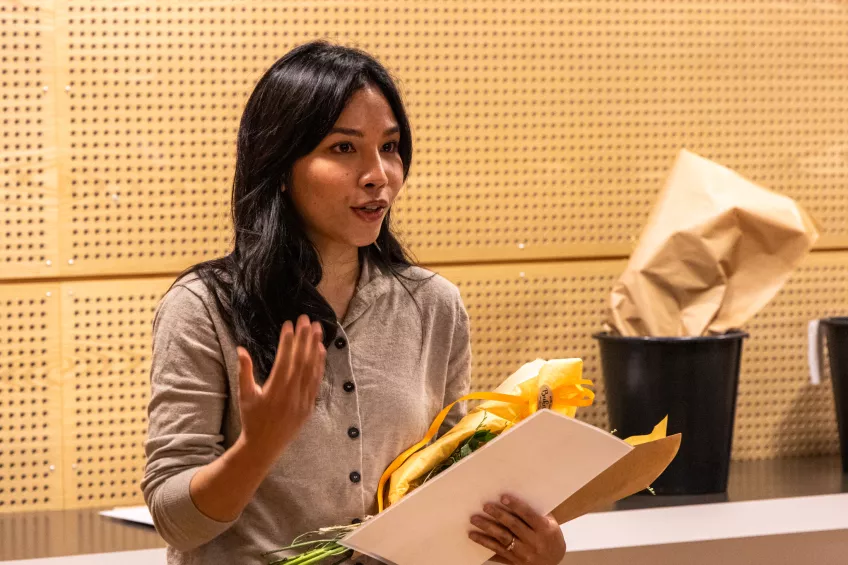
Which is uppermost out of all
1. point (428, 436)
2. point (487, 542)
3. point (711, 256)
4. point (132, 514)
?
point (711, 256)

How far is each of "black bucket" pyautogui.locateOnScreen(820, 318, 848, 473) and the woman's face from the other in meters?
1.59

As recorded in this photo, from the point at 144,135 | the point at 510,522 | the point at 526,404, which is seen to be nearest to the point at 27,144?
the point at 144,135

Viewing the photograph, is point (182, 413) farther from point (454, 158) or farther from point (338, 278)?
point (454, 158)

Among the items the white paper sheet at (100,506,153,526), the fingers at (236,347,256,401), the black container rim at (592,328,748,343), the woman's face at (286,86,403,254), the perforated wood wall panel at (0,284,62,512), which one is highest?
the woman's face at (286,86,403,254)

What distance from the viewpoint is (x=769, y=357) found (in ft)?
9.46

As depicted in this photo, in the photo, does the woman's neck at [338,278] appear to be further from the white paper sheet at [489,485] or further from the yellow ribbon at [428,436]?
the white paper sheet at [489,485]

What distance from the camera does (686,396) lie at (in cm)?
243

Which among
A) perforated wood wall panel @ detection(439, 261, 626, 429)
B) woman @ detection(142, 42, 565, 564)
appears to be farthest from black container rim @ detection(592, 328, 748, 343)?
woman @ detection(142, 42, 565, 564)

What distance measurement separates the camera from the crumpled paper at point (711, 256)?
8.03 ft

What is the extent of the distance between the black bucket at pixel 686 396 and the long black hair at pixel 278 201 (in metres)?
1.12

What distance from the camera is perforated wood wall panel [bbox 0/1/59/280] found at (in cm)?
239

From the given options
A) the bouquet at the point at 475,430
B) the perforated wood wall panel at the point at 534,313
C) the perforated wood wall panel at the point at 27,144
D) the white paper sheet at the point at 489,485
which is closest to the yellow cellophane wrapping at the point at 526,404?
the bouquet at the point at 475,430

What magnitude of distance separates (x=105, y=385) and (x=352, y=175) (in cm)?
123

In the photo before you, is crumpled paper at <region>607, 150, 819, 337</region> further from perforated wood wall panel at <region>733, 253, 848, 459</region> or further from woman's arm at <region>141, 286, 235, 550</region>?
woman's arm at <region>141, 286, 235, 550</region>
